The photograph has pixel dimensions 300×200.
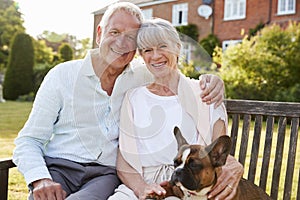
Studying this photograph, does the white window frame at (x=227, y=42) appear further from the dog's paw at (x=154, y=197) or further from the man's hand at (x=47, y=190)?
the dog's paw at (x=154, y=197)

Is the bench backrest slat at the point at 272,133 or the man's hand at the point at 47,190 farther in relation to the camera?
the bench backrest slat at the point at 272,133

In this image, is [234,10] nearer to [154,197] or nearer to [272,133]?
[272,133]

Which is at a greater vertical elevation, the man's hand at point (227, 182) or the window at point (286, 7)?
the window at point (286, 7)

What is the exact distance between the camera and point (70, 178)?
7.47ft

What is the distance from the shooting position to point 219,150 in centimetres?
154

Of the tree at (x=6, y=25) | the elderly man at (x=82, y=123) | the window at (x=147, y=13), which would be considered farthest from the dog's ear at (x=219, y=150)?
the tree at (x=6, y=25)

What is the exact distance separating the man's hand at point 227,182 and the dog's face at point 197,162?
168 mm

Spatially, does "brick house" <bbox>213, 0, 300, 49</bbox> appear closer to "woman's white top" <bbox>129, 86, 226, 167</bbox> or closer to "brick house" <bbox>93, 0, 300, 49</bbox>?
"brick house" <bbox>93, 0, 300, 49</bbox>

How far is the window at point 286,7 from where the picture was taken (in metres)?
16.7

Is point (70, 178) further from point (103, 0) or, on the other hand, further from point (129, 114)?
point (103, 0)

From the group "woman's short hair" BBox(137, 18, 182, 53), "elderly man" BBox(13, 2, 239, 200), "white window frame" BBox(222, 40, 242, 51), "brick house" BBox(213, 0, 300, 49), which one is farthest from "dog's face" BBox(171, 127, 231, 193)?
"brick house" BBox(213, 0, 300, 49)

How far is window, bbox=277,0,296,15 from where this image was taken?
16688 mm

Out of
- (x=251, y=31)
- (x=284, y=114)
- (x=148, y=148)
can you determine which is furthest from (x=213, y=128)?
(x=251, y=31)

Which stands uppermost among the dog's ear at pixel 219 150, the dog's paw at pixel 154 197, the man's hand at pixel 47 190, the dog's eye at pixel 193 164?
the dog's ear at pixel 219 150
